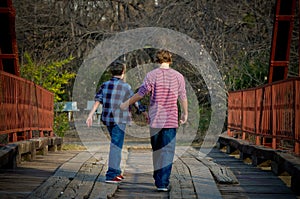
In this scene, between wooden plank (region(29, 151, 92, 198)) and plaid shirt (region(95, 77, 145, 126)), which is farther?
plaid shirt (region(95, 77, 145, 126))

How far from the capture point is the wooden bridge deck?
717cm

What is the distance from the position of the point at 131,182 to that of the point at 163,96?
1408 mm

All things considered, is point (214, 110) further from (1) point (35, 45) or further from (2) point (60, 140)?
(1) point (35, 45)

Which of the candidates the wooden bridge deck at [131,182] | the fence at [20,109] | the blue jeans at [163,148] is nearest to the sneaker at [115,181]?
the wooden bridge deck at [131,182]

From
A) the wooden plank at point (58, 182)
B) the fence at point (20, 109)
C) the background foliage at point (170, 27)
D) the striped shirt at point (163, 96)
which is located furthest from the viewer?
the background foliage at point (170, 27)

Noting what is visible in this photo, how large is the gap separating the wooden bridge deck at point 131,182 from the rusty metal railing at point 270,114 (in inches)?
25.5

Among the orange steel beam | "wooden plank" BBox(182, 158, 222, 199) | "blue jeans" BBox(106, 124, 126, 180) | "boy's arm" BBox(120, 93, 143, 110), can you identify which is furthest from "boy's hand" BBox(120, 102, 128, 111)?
the orange steel beam

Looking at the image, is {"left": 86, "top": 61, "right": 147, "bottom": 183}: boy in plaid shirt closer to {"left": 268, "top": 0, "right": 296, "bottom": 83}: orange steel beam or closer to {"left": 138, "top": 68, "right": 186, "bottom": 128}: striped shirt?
{"left": 138, "top": 68, "right": 186, "bottom": 128}: striped shirt

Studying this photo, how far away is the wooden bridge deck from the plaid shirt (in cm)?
81

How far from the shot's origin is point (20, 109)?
11180mm

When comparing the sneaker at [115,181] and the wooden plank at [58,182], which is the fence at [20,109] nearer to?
the wooden plank at [58,182]

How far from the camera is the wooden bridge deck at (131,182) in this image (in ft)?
23.5

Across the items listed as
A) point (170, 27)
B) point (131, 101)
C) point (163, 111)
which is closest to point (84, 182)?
point (131, 101)

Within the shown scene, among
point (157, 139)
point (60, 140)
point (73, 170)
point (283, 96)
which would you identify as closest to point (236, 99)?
point (60, 140)
